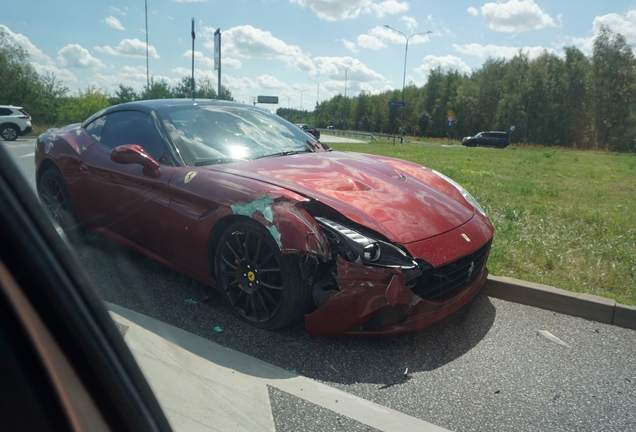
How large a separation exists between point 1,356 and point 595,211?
778 centimetres

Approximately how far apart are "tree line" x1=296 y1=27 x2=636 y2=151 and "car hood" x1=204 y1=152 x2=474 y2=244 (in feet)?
133

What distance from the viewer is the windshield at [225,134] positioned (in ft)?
12.8

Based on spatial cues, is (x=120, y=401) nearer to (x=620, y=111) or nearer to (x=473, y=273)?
(x=473, y=273)

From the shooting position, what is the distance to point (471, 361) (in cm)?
300

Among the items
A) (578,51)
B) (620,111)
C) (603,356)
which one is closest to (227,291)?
(603,356)

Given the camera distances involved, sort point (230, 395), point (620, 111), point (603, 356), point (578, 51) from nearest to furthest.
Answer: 1. point (230, 395)
2. point (603, 356)
3. point (620, 111)
4. point (578, 51)

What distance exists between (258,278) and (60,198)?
8.97 feet

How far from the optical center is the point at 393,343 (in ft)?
10.4

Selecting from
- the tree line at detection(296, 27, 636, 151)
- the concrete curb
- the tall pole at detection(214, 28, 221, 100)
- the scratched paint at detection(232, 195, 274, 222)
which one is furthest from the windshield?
the tree line at detection(296, 27, 636, 151)

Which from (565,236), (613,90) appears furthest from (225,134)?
(613,90)

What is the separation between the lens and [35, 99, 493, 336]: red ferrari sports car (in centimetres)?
293

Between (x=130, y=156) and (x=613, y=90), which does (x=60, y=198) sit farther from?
(x=613, y=90)

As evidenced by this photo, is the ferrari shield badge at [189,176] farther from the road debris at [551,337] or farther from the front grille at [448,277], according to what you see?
the road debris at [551,337]

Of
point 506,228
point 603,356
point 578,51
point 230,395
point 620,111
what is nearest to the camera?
point 230,395
